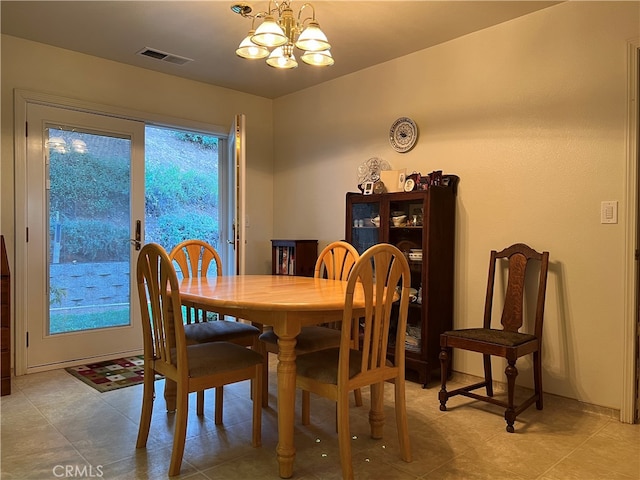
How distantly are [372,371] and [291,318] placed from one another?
0.44m

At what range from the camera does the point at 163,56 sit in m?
3.69

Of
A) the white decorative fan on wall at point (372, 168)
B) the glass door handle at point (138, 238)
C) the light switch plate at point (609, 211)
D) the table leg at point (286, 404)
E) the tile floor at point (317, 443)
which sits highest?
the white decorative fan on wall at point (372, 168)

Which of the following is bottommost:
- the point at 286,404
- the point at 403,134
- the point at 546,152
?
the point at 286,404

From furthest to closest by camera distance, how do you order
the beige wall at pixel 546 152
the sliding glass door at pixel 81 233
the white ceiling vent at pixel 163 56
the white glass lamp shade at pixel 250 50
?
the white ceiling vent at pixel 163 56
the sliding glass door at pixel 81 233
the beige wall at pixel 546 152
the white glass lamp shade at pixel 250 50

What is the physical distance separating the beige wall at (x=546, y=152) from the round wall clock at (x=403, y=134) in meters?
0.06

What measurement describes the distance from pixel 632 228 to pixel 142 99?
3736 millimetres

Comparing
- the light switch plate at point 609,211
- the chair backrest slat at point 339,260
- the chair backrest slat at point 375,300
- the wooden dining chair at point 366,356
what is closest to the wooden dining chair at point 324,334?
the chair backrest slat at point 339,260

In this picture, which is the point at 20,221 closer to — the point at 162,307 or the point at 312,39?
the point at 162,307

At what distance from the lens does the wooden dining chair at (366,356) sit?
184 centimetres

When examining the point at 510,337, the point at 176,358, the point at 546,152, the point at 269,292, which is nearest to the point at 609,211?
the point at 546,152

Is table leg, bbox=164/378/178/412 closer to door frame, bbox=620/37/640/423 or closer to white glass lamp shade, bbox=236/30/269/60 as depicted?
white glass lamp shade, bbox=236/30/269/60

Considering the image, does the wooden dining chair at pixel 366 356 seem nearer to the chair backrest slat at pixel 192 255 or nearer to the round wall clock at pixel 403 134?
the chair backrest slat at pixel 192 255

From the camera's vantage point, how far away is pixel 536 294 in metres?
2.90

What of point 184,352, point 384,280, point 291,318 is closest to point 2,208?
point 184,352
